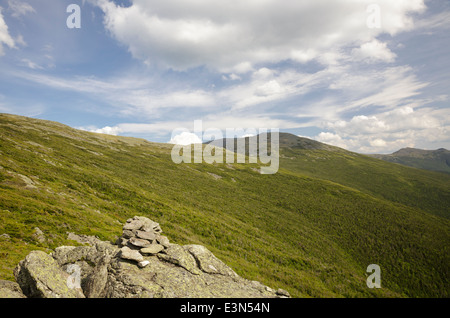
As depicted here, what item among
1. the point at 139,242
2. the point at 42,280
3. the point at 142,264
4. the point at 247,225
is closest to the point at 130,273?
the point at 142,264

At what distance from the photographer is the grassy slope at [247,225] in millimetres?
23672

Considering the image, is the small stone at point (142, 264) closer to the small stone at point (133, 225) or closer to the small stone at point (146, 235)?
the small stone at point (146, 235)

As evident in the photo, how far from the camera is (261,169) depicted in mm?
105812

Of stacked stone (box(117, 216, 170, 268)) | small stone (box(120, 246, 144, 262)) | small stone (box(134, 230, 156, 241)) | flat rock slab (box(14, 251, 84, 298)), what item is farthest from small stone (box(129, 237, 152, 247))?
flat rock slab (box(14, 251, 84, 298))

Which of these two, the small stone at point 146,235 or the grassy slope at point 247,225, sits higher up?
the small stone at point 146,235

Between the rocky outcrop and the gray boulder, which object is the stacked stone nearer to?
the rocky outcrop

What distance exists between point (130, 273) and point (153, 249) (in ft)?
8.25

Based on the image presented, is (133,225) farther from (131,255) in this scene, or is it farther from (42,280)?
(42,280)

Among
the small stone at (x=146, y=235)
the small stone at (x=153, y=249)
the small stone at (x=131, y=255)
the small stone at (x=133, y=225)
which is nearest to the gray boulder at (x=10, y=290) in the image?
the small stone at (x=131, y=255)

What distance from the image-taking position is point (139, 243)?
14914 millimetres

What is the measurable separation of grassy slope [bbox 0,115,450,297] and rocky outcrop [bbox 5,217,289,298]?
10.6 feet
